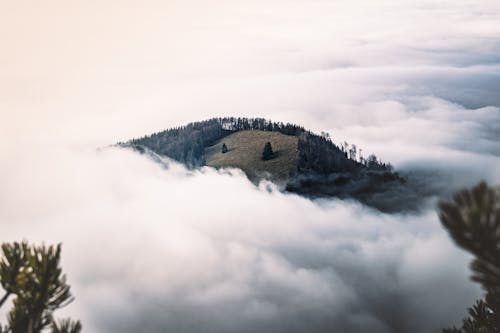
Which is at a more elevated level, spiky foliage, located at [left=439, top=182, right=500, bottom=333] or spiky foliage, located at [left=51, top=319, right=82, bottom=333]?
spiky foliage, located at [left=439, top=182, right=500, bottom=333]

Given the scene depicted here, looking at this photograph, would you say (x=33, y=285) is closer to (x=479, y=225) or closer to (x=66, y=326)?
(x=66, y=326)

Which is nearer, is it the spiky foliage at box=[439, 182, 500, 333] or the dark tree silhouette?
the spiky foliage at box=[439, 182, 500, 333]

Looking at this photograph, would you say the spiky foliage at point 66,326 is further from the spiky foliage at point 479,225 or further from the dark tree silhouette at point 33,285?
the spiky foliage at point 479,225

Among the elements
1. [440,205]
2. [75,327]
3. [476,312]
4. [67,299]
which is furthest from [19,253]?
[476,312]

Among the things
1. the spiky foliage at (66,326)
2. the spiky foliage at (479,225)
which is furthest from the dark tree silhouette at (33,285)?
the spiky foliage at (479,225)

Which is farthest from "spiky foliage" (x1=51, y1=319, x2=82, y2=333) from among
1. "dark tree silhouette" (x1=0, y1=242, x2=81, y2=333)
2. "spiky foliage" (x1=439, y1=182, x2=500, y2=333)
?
"spiky foliage" (x1=439, y1=182, x2=500, y2=333)

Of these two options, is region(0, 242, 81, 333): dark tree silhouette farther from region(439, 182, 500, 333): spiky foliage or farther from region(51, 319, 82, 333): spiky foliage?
region(439, 182, 500, 333): spiky foliage
